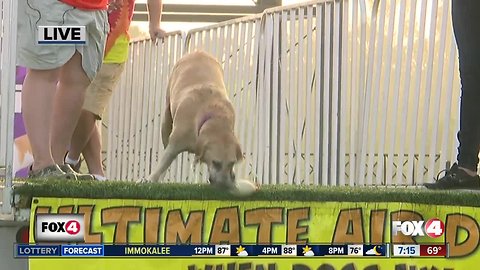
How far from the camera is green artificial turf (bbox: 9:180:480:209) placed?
2414 mm

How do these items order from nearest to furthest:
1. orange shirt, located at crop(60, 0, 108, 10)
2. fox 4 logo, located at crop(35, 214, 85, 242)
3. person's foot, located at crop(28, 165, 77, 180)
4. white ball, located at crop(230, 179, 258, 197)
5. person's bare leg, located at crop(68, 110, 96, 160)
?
fox 4 logo, located at crop(35, 214, 85, 242)
white ball, located at crop(230, 179, 258, 197)
person's foot, located at crop(28, 165, 77, 180)
orange shirt, located at crop(60, 0, 108, 10)
person's bare leg, located at crop(68, 110, 96, 160)

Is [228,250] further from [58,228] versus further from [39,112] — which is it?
[39,112]

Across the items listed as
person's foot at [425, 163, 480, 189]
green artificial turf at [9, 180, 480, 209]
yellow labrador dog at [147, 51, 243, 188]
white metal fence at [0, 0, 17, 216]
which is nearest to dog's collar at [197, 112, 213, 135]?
yellow labrador dog at [147, 51, 243, 188]

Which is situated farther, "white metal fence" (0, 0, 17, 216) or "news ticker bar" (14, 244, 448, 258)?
"white metal fence" (0, 0, 17, 216)

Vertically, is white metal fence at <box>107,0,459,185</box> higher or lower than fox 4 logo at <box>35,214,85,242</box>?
higher

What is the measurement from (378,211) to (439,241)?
0.76ft

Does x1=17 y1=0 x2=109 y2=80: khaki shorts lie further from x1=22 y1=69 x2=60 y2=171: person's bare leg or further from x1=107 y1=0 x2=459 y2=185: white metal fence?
x1=107 y1=0 x2=459 y2=185: white metal fence

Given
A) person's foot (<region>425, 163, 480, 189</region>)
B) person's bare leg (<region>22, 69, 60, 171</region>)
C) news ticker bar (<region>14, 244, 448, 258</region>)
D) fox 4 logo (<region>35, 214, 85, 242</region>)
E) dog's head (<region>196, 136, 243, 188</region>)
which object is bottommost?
news ticker bar (<region>14, 244, 448, 258</region>)

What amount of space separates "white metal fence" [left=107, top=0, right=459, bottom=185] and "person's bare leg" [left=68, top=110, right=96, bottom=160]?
3.45ft

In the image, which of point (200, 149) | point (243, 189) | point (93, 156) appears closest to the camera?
point (243, 189)

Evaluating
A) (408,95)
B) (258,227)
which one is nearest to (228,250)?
(258,227)

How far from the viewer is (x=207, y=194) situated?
2.51m

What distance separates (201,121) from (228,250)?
4.36ft

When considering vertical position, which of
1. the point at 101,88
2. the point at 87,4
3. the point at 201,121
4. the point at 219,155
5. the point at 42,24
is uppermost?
the point at 87,4
